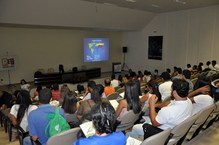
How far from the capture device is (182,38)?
1001cm

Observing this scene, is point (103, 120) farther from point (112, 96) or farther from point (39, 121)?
point (112, 96)

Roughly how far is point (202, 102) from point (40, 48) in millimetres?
8316

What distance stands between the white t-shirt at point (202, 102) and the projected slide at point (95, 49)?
7.99 m

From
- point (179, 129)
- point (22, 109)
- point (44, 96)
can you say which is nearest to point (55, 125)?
point (44, 96)

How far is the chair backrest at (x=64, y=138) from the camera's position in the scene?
1.73m

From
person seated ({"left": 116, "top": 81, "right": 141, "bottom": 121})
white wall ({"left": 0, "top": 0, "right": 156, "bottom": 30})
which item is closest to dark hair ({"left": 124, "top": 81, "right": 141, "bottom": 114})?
person seated ({"left": 116, "top": 81, "right": 141, "bottom": 121})

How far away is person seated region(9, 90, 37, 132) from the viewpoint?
2629 mm

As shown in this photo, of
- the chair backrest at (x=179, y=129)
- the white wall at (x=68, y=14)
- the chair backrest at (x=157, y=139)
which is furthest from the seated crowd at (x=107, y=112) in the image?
the white wall at (x=68, y=14)

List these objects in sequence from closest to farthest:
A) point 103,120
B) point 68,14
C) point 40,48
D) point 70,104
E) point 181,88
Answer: point 103,120
point 181,88
point 70,104
point 68,14
point 40,48

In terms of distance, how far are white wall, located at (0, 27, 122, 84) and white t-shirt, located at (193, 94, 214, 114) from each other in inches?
315

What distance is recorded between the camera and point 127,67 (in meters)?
12.9

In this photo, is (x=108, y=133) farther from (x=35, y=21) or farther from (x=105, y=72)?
(x=105, y=72)

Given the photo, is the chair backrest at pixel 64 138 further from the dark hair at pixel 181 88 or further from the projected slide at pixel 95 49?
the projected slide at pixel 95 49

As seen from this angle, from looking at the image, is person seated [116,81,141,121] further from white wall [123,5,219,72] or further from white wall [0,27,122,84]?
white wall [123,5,219,72]
